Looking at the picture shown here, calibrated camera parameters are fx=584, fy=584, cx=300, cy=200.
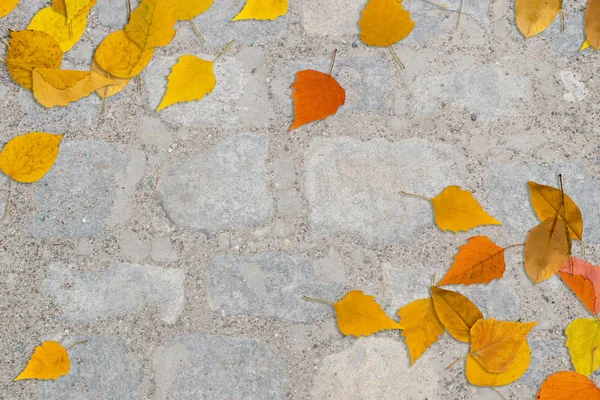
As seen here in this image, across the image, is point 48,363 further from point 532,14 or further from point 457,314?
point 532,14

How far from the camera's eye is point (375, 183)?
1.63m

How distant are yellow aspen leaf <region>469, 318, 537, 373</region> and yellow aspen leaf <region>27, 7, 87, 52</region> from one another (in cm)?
136

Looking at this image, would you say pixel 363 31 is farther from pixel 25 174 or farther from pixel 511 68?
pixel 25 174

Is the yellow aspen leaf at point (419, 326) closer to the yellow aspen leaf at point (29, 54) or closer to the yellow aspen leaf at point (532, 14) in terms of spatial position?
the yellow aspen leaf at point (532, 14)

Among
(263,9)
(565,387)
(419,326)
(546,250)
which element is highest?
(263,9)

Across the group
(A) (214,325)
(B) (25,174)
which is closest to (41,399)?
(A) (214,325)

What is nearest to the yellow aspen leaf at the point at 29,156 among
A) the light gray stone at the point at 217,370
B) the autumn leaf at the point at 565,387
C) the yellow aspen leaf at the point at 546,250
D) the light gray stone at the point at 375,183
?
the light gray stone at the point at 217,370

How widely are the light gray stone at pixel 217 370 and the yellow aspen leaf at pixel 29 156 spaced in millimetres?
593

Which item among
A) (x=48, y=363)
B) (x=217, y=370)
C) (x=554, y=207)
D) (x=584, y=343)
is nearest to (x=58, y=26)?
(x=48, y=363)

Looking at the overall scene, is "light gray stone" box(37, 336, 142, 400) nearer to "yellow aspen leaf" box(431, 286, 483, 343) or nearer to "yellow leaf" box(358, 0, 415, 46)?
"yellow aspen leaf" box(431, 286, 483, 343)

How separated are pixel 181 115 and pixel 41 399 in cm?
84

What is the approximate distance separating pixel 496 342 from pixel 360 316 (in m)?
0.36

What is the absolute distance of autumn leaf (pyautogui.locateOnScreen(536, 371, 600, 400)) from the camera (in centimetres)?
150

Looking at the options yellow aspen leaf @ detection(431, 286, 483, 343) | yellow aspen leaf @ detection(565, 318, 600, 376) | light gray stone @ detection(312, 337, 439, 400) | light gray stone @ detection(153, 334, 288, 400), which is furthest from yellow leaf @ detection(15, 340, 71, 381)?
yellow aspen leaf @ detection(565, 318, 600, 376)
